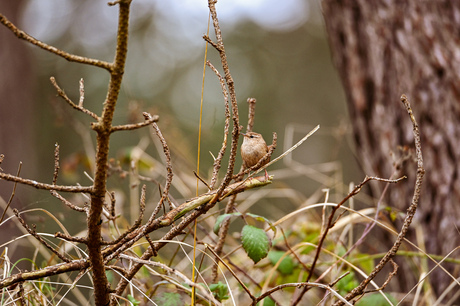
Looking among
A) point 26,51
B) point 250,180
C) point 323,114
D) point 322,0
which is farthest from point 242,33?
point 250,180

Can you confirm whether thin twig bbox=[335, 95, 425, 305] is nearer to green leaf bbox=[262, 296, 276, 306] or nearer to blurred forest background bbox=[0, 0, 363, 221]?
green leaf bbox=[262, 296, 276, 306]

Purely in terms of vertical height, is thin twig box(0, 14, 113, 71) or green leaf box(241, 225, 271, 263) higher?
thin twig box(0, 14, 113, 71)

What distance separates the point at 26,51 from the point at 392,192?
136 inches

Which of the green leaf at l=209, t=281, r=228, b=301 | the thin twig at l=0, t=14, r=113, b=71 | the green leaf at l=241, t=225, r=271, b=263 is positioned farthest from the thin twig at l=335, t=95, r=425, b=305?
the thin twig at l=0, t=14, r=113, b=71

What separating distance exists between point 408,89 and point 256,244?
4.73ft

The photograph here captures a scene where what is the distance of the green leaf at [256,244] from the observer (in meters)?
1.15

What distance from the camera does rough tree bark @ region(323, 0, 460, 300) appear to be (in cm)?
205

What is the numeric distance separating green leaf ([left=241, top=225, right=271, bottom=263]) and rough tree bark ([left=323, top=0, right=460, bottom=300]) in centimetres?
113

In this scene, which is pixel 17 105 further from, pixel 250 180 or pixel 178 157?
pixel 250 180

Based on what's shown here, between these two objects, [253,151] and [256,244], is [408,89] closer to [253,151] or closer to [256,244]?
[253,151]

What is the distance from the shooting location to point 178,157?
2.71 meters

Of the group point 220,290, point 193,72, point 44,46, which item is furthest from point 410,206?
point 193,72

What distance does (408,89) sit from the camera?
7.16 ft

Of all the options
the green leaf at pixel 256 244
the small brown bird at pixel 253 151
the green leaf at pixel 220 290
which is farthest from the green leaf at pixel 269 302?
the small brown bird at pixel 253 151
